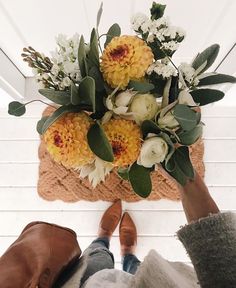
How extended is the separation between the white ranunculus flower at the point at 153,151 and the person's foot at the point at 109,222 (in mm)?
942

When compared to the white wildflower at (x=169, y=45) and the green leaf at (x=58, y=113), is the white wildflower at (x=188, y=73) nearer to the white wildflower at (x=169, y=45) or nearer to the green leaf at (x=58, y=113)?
the white wildflower at (x=169, y=45)

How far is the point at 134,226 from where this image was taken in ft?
4.91

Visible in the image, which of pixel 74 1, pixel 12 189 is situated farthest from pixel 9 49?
pixel 12 189

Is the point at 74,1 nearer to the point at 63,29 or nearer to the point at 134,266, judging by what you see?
the point at 63,29

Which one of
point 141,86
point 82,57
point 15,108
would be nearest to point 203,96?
point 141,86

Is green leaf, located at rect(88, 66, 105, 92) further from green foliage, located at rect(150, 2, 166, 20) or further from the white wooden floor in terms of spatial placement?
the white wooden floor

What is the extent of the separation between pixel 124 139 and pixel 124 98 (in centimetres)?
8

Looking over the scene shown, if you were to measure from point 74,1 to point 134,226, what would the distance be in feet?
3.32

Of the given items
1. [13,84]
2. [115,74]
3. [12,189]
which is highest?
[115,74]

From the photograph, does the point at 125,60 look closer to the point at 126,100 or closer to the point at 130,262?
the point at 126,100

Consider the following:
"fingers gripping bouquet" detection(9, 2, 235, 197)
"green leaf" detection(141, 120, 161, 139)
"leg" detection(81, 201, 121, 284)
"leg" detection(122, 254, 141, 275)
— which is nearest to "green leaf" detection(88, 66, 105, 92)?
"fingers gripping bouquet" detection(9, 2, 235, 197)

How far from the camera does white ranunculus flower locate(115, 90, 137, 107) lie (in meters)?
0.58

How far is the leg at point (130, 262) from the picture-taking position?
4.38 ft

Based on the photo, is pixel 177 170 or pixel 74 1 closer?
pixel 177 170
